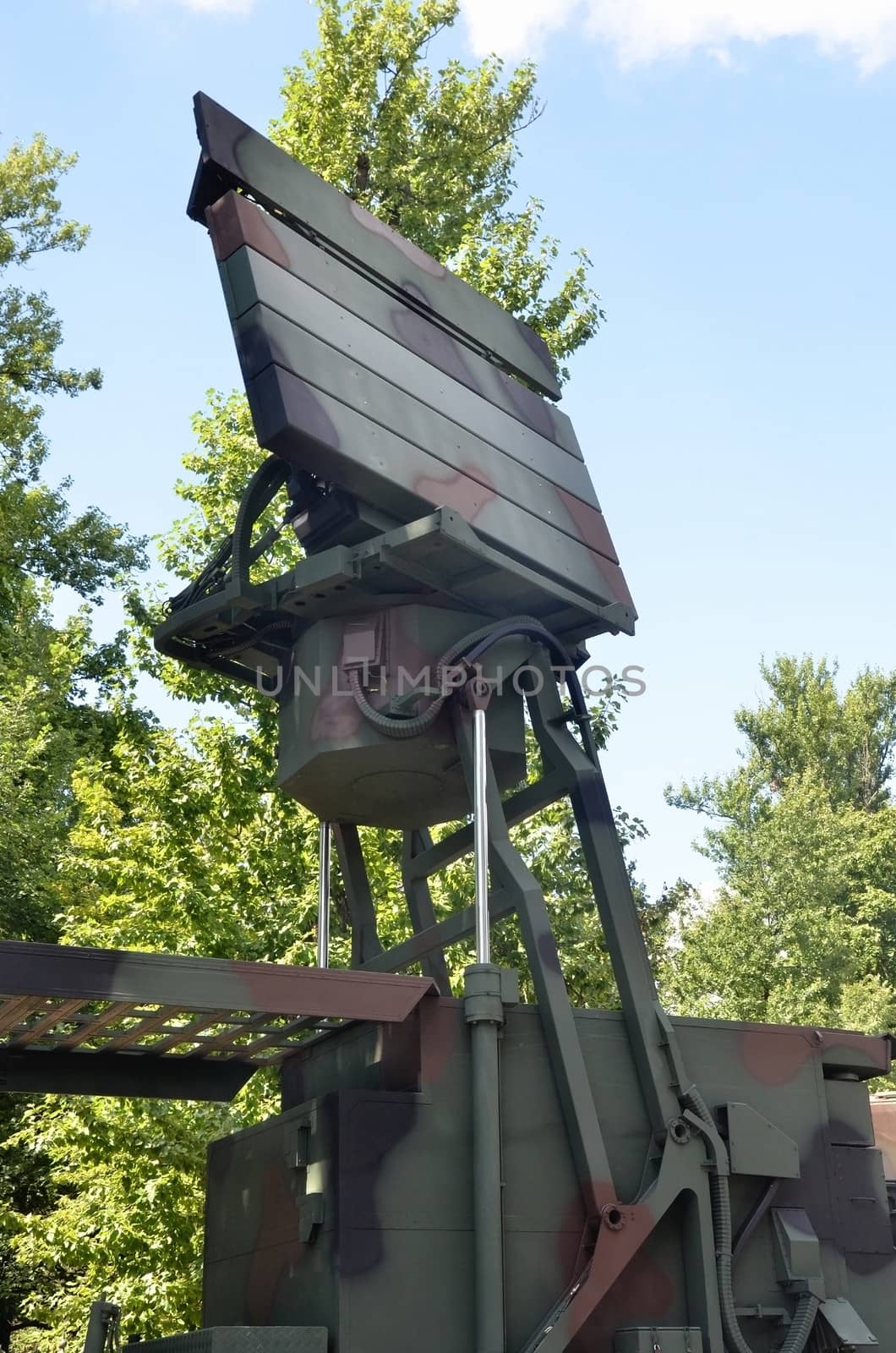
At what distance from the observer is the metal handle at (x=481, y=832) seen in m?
6.27

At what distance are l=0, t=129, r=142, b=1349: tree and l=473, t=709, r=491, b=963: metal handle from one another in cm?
935

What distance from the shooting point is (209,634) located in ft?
25.2

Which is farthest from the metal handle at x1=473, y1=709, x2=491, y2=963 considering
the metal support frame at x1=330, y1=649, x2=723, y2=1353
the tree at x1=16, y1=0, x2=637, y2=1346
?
the tree at x1=16, y1=0, x2=637, y2=1346

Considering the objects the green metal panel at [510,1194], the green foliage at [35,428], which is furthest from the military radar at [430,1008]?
the green foliage at [35,428]

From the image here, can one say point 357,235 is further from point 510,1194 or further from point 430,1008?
point 510,1194

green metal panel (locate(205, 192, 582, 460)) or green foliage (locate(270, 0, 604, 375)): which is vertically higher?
green foliage (locate(270, 0, 604, 375))

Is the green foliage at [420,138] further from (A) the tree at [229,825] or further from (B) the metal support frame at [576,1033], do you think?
(B) the metal support frame at [576,1033]

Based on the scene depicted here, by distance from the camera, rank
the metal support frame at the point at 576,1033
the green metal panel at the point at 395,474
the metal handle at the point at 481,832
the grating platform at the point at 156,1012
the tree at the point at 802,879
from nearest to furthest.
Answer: the grating platform at the point at 156,1012 → the metal support frame at the point at 576,1033 → the metal handle at the point at 481,832 → the green metal panel at the point at 395,474 → the tree at the point at 802,879

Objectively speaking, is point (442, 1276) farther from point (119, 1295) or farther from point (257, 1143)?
point (119, 1295)

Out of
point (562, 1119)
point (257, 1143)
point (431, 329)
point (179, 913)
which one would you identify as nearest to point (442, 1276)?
point (562, 1119)

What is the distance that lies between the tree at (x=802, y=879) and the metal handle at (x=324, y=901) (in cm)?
1377

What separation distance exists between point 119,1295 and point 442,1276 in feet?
24.2

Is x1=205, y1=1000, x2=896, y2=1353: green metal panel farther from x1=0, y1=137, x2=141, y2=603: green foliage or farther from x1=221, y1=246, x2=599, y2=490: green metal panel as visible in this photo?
x1=0, y1=137, x2=141, y2=603: green foliage

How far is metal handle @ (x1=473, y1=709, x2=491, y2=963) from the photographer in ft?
20.6
